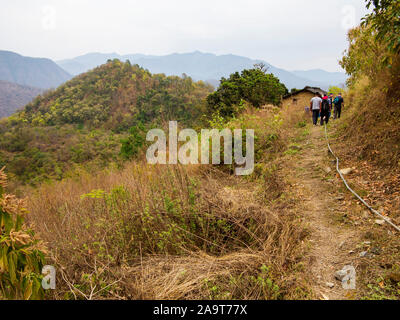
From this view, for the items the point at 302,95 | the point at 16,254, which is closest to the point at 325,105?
the point at 16,254

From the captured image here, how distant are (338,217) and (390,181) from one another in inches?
35.1

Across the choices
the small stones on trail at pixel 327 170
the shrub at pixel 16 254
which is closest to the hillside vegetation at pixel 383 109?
the small stones on trail at pixel 327 170

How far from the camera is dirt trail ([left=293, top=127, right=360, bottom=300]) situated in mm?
2053

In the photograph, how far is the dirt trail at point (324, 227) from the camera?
80.8 inches

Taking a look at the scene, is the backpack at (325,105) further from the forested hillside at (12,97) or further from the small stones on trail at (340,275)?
the forested hillside at (12,97)

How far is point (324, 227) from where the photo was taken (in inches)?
112

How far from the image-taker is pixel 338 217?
300 centimetres

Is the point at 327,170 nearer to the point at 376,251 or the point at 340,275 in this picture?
the point at 376,251

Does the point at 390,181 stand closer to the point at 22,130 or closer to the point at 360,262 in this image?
the point at 360,262

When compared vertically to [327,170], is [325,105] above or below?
above

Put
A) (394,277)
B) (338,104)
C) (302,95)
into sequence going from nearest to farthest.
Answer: (394,277) → (338,104) → (302,95)

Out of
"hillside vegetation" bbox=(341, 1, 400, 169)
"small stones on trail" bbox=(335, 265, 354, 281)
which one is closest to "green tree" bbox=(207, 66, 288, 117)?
"hillside vegetation" bbox=(341, 1, 400, 169)
